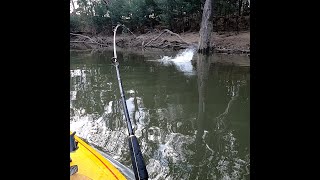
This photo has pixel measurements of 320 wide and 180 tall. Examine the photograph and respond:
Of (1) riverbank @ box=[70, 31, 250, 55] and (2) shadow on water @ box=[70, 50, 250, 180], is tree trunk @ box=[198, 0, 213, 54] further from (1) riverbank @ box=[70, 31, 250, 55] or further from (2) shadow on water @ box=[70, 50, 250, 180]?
(2) shadow on water @ box=[70, 50, 250, 180]

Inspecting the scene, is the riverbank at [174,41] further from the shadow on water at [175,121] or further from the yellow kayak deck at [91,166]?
the yellow kayak deck at [91,166]

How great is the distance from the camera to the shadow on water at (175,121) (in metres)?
4.40

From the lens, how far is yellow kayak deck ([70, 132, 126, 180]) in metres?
2.57

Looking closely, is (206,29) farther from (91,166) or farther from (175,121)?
(91,166)

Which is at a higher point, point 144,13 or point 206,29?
point 144,13

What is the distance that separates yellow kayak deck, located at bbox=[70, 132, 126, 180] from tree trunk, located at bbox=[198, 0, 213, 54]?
1671cm

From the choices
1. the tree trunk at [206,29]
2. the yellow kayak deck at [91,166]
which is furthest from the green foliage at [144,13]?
the yellow kayak deck at [91,166]

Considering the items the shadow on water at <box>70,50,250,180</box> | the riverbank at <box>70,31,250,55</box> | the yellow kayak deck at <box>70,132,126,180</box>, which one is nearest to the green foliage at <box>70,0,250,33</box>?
the riverbank at <box>70,31,250,55</box>

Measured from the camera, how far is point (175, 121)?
623 centimetres

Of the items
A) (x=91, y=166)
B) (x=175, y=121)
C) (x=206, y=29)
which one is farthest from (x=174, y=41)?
(x=91, y=166)

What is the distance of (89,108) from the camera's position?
7.41 m

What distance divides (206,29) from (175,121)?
13.7m
